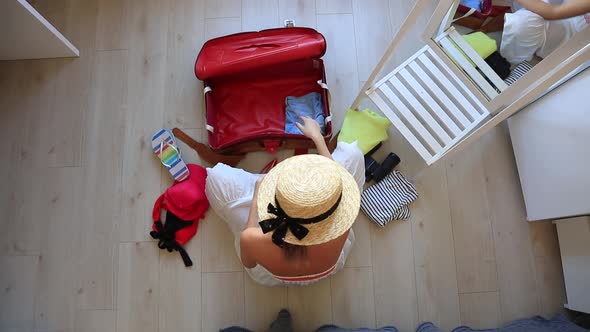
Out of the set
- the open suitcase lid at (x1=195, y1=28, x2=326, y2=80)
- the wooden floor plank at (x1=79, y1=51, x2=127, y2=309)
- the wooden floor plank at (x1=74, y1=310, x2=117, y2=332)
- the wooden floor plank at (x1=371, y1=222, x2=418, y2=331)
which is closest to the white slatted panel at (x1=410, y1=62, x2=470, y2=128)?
the open suitcase lid at (x1=195, y1=28, x2=326, y2=80)

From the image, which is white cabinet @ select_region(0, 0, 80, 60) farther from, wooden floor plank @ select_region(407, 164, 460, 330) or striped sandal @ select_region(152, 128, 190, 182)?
wooden floor plank @ select_region(407, 164, 460, 330)

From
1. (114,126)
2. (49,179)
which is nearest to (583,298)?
(114,126)

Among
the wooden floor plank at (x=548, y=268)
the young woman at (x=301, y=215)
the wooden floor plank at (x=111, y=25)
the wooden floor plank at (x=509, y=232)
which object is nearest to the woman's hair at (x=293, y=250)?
the young woman at (x=301, y=215)

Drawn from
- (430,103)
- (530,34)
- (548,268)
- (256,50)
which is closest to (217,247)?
(256,50)

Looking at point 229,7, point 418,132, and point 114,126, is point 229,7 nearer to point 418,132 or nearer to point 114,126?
point 114,126

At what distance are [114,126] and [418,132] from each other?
4.54 feet

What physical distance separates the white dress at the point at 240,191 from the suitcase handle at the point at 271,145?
7.1 inches

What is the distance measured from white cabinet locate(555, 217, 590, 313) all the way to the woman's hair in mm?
1189

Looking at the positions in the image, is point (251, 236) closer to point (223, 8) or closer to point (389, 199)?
point (389, 199)

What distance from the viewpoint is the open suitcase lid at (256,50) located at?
1626 mm

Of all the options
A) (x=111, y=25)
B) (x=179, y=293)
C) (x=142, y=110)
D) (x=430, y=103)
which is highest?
(x=111, y=25)

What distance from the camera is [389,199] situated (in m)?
1.68

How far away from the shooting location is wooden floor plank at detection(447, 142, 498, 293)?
1.67 m

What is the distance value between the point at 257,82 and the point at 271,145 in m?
0.32
